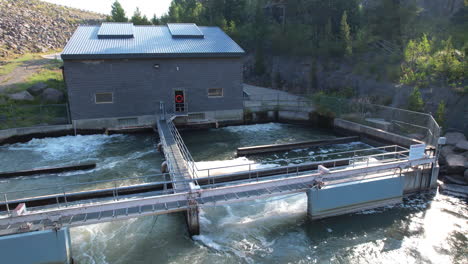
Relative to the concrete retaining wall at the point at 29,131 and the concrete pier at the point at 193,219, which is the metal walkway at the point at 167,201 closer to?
the concrete pier at the point at 193,219

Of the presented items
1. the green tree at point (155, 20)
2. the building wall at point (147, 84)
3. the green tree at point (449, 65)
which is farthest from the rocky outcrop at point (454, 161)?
the green tree at point (155, 20)

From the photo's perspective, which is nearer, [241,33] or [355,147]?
[355,147]

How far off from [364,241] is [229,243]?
14.6 ft

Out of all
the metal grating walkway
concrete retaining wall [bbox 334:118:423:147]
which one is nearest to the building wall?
the metal grating walkway

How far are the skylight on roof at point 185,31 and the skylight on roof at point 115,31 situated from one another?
3.30 m

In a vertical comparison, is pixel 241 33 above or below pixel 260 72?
above

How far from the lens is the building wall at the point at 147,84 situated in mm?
21719

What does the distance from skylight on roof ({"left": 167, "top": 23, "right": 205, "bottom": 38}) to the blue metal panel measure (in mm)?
18359

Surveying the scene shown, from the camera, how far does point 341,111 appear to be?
2298cm

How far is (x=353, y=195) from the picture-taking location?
12086 millimetres

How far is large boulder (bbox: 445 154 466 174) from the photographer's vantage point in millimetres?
14780

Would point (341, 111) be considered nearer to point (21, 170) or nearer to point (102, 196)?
point (102, 196)

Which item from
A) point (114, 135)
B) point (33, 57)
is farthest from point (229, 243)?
point (33, 57)

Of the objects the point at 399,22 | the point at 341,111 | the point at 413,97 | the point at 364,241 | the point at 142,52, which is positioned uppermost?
the point at 399,22
